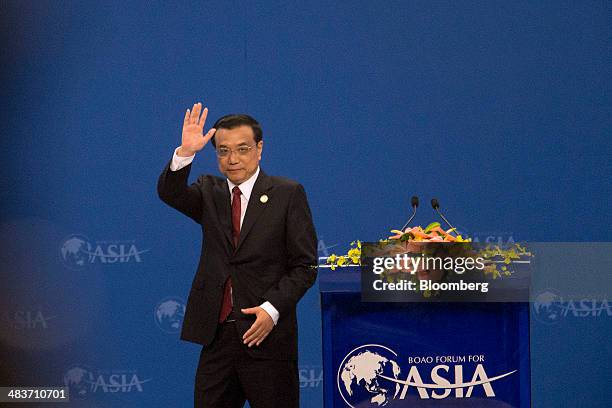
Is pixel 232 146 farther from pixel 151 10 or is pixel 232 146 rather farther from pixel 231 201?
pixel 151 10

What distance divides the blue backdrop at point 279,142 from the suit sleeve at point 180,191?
69.9 inches

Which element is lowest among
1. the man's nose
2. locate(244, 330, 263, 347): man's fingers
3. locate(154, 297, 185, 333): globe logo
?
locate(244, 330, 263, 347): man's fingers

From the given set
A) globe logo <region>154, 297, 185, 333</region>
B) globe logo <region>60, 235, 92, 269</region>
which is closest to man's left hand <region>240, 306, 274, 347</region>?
globe logo <region>154, 297, 185, 333</region>

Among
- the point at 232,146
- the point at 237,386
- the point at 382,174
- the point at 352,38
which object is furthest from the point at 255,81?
the point at 237,386

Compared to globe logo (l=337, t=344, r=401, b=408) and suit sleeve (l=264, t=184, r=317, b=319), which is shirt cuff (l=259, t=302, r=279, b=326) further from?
globe logo (l=337, t=344, r=401, b=408)

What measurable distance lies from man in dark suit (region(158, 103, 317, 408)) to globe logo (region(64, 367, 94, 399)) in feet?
7.29

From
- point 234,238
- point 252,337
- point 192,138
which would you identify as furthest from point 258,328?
point 192,138

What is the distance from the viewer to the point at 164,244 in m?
5.03

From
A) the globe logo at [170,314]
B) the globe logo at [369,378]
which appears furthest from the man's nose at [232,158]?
the globe logo at [170,314]

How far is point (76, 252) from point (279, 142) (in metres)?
1.36

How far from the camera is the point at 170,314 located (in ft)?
16.6

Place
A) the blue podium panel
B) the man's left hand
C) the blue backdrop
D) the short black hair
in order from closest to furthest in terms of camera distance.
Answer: the blue podium panel
the man's left hand
the short black hair
the blue backdrop

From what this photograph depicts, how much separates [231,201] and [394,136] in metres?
1.95

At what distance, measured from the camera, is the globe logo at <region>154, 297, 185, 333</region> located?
5043 millimetres
